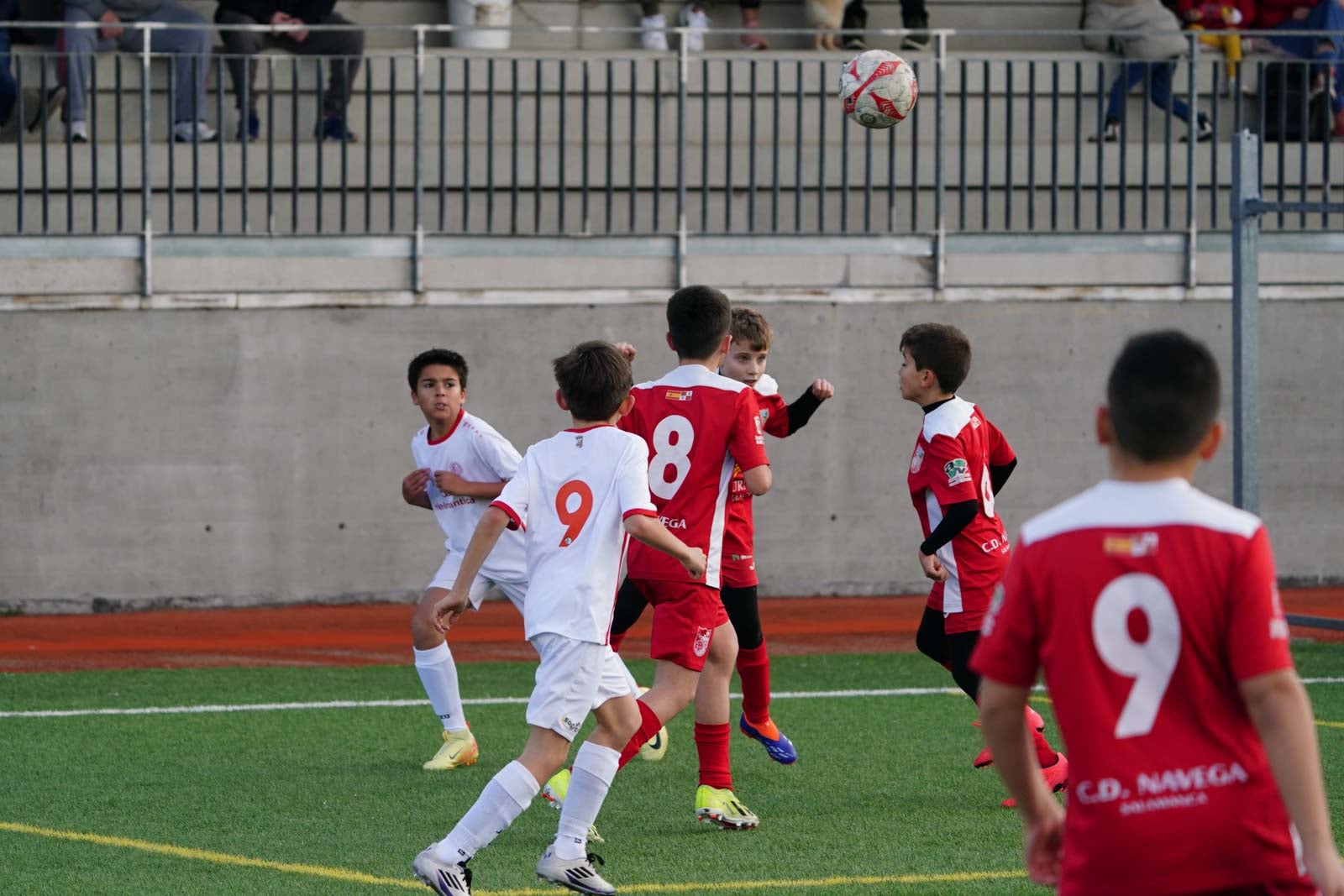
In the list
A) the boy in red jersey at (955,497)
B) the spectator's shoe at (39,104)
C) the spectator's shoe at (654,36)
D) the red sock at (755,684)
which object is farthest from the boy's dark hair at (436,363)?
the spectator's shoe at (654,36)

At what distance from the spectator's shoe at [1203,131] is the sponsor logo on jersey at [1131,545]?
40.0 ft

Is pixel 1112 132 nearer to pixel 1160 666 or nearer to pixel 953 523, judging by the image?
pixel 953 523

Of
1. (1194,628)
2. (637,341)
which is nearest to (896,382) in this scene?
(637,341)

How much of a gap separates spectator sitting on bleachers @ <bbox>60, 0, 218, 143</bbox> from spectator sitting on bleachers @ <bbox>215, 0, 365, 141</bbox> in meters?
0.26

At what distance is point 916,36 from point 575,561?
35.9ft

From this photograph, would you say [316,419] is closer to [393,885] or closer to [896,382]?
[896,382]

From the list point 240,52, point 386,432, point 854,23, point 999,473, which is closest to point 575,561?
point 999,473

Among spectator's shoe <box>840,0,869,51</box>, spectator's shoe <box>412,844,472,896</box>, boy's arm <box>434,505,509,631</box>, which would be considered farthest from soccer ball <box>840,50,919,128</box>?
spectator's shoe <box>840,0,869,51</box>

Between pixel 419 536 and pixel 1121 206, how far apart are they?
19.9 ft

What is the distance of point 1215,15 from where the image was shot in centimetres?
1616

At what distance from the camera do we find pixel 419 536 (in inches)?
524

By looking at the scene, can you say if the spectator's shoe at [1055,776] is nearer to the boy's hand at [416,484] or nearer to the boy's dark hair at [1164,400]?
the boy's hand at [416,484]

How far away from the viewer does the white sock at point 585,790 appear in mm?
5156

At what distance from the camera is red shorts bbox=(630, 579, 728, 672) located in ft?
19.4
